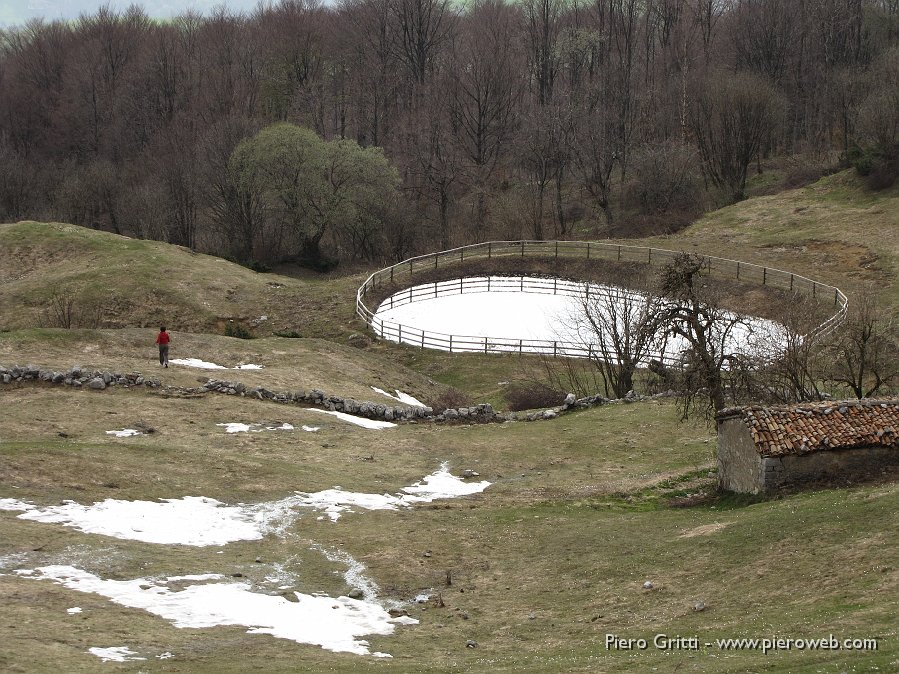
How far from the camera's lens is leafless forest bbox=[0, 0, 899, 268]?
83.4 metres

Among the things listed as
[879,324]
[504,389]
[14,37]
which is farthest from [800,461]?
[14,37]

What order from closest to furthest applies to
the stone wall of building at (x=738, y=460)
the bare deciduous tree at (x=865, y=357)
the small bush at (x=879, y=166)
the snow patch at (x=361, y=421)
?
the stone wall of building at (x=738, y=460) < the bare deciduous tree at (x=865, y=357) < the snow patch at (x=361, y=421) < the small bush at (x=879, y=166)

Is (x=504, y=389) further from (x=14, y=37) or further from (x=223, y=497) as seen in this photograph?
(x=14, y=37)

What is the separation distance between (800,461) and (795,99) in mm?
82673

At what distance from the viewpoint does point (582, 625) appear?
17.1m

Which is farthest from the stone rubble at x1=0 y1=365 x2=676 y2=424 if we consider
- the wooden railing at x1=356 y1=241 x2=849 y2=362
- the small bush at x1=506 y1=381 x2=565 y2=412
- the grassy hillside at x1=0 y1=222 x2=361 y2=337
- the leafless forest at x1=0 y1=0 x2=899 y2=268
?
the leafless forest at x1=0 y1=0 x2=899 y2=268

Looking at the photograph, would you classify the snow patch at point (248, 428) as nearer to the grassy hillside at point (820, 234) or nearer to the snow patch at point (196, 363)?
the snow patch at point (196, 363)

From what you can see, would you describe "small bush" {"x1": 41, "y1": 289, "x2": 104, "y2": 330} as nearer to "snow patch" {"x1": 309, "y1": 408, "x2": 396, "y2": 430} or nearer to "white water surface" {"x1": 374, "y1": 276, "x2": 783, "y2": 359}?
"white water surface" {"x1": 374, "y1": 276, "x2": 783, "y2": 359}

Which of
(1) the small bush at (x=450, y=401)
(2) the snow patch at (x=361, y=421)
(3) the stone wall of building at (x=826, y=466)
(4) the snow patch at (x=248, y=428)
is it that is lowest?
(1) the small bush at (x=450, y=401)

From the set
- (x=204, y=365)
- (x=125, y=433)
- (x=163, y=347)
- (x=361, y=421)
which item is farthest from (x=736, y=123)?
(x=125, y=433)

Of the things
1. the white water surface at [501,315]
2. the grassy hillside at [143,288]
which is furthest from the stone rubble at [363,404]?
the grassy hillside at [143,288]

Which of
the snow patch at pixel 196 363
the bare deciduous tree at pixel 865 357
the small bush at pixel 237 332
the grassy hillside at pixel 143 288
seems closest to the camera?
the bare deciduous tree at pixel 865 357

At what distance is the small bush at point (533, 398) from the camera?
132ft

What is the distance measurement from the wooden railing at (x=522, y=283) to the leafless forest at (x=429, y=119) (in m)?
15.0
